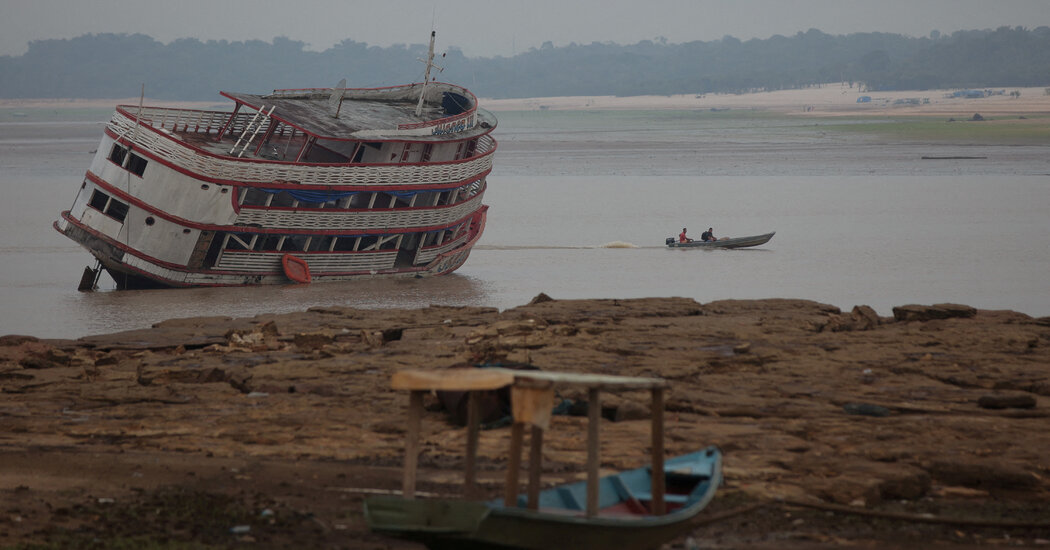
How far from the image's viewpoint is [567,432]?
12.5 meters

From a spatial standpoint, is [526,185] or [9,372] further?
[526,185]

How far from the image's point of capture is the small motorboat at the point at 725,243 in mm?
37812

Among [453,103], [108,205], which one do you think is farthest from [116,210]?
[453,103]

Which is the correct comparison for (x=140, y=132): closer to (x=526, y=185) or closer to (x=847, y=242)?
(x=847, y=242)

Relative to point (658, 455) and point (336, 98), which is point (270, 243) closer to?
point (336, 98)

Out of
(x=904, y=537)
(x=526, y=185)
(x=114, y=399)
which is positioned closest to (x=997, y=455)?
(x=904, y=537)

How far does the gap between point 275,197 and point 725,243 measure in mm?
16223

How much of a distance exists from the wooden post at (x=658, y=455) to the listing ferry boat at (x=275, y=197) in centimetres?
1982

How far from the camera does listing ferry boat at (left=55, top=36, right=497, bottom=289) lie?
26656mm

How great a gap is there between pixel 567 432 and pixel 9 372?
28.1 feet

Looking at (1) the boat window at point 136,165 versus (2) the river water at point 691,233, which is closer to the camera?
(1) the boat window at point 136,165

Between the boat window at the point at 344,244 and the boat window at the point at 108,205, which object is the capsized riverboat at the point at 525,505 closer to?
the boat window at the point at 108,205

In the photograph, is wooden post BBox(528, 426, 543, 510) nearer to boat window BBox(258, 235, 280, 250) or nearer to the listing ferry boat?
the listing ferry boat

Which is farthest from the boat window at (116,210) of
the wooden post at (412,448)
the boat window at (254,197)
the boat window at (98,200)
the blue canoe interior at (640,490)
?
the wooden post at (412,448)
